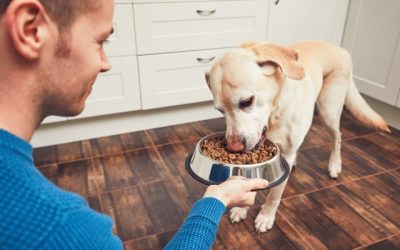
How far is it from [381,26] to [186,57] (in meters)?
1.58

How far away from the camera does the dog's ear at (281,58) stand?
1.29m

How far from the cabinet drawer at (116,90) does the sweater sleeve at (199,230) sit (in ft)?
5.61

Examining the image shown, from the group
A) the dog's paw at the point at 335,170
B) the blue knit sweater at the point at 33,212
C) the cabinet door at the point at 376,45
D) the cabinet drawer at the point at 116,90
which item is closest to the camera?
the blue knit sweater at the point at 33,212

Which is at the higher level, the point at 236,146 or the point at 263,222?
the point at 236,146

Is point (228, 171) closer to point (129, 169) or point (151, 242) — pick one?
point (151, 242)

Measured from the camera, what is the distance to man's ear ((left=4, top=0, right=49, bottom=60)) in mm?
439

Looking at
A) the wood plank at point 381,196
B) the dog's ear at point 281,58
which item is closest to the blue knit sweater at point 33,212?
the dog's ear at point 281,58

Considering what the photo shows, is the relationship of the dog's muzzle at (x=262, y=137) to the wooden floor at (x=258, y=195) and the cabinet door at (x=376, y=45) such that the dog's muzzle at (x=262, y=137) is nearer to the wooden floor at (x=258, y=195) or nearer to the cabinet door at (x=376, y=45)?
the wooden floor at (x=258, y=195)

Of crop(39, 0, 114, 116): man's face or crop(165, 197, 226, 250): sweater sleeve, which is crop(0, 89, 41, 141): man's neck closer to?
crop(39, 0, 114, 116): man's face

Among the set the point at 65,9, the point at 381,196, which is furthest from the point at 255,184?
the point at 381,196

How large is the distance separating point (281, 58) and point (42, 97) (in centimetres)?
102

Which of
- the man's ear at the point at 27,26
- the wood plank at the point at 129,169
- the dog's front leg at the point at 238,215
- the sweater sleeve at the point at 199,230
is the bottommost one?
the wood plank at the point at 129,169

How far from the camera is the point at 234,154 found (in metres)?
1.32

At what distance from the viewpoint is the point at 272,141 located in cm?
154
